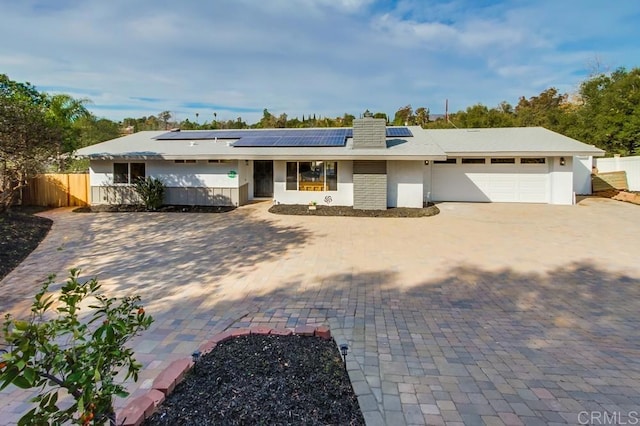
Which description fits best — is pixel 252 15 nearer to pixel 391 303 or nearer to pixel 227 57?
pixel 227 57

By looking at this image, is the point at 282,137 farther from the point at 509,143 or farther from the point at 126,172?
the point at 509,143

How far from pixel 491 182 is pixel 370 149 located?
676 centimetres

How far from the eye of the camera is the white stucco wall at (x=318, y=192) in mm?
14633

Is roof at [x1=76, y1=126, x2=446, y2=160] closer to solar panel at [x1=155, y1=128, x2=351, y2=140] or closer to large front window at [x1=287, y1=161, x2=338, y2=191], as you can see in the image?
large front window at [x1=287, y1=161, x2=338, y2=191]

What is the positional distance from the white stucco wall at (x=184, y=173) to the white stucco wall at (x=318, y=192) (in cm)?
185

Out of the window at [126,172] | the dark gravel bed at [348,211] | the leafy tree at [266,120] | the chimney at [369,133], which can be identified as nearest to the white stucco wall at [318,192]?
the dark gravel bed at [348,211]

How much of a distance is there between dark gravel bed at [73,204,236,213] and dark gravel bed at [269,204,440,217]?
241 cm

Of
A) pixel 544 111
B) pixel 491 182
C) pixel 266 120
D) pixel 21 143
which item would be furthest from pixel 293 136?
pixel 544 111

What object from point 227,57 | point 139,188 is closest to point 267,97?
point 227,57

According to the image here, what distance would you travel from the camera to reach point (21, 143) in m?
11.9

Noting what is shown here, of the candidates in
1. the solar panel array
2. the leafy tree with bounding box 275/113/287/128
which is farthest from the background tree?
the leafy tree with bounding box 275/113/287/128

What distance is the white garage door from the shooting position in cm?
1595

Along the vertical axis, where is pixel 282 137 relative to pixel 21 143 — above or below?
above

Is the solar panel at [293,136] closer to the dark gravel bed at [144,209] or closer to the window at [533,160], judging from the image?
the dark gravel bed at [144,209]
